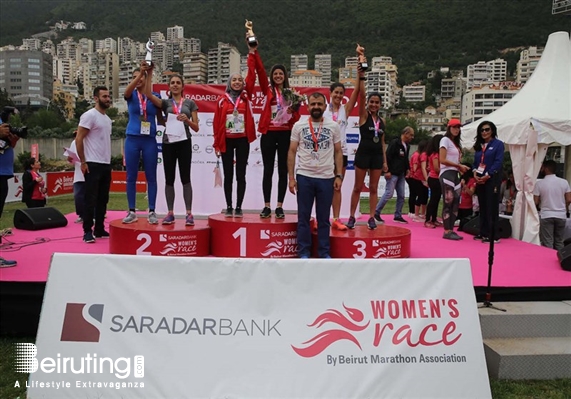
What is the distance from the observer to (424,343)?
104 inches

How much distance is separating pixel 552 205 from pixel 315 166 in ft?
13.9

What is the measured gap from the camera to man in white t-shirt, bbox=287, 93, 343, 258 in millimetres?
3988

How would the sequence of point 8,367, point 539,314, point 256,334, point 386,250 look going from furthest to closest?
point 386,250 < point 539,314 < point 8,367 < point 256,334

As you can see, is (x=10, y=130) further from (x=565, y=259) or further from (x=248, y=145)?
(x=565, y=259)

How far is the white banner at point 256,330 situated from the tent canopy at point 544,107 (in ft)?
16.7

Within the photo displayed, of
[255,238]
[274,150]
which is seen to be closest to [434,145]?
[274,150]

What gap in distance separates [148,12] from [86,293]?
10501cm

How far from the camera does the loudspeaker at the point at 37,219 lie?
6.41 meters

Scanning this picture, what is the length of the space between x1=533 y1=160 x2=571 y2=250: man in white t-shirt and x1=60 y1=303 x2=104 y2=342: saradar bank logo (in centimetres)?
607

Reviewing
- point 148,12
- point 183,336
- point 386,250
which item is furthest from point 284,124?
point 148,12

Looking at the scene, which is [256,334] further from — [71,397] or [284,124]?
[284,124]

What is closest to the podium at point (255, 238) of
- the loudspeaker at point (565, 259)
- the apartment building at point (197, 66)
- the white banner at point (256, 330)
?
the white banner at point (256, 330)

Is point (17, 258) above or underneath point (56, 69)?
underneath

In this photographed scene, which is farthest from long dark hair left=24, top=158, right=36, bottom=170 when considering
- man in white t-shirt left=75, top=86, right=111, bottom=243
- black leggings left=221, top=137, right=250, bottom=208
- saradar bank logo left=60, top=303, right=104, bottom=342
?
saradar bank logo left=60, top=303, right=104, bottom=342
